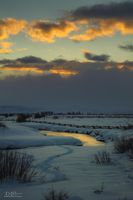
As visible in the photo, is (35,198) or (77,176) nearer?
(35,198)

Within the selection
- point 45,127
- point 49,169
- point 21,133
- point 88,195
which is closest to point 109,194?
point 88,195

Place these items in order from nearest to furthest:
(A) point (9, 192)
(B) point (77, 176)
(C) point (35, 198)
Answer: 1. (C) point (35, 198)
2. (A) point (9, 192)
3. (B) point (77, 176)

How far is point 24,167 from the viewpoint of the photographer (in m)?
7.88

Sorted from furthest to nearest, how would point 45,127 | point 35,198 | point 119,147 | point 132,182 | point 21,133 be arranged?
point 45,127 → point 21,133 → point 119,147 → point 132,182 → point 35,198

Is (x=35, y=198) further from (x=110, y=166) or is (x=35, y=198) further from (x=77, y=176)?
(x=110, y=166)

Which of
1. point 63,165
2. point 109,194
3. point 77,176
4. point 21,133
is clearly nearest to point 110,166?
point 63,165

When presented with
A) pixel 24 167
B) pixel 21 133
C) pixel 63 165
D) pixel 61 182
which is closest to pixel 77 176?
pixel 61 182

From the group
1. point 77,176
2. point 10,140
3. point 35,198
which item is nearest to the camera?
point 35,198

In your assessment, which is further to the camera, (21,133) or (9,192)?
(21,133)

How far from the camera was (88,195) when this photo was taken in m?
6.10

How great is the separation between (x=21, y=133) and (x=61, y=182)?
16.7 m

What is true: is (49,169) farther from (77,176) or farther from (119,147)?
(119,147)

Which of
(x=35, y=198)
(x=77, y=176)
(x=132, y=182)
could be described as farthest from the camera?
(x=77, y=176)

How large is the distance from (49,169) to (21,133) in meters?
14.6
